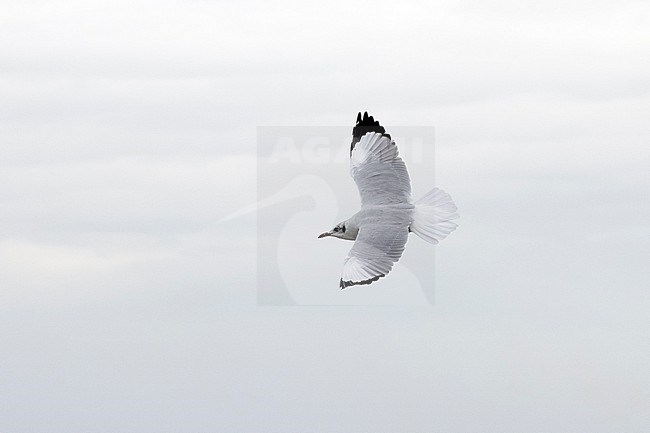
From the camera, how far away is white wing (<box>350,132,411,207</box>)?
18.4 metres

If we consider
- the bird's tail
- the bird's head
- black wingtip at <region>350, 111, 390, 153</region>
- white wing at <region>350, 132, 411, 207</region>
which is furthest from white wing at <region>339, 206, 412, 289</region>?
black wingtip at <region>350, 111, 390, 153</region>

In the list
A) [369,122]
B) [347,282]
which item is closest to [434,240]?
[347,282]

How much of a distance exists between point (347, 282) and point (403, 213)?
1.80 meters

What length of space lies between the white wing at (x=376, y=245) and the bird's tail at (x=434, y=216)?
189mm

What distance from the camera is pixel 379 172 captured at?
1872cm

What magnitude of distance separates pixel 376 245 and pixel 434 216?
1343mm

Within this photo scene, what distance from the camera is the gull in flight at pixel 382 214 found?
56.0ft

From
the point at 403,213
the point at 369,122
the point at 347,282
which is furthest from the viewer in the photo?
the point at 369,122

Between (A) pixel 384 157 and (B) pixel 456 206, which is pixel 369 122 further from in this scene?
(B) pixel 456 206

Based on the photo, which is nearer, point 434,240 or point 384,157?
point 434,240

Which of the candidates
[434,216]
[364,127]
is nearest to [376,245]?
[434,216]

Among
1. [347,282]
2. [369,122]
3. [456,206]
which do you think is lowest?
[347,282]

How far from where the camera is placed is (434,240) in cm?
1781

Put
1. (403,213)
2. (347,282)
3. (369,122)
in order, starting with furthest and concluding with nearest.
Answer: (369,122) < (403,213) < (347,282)
